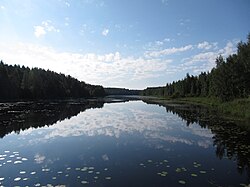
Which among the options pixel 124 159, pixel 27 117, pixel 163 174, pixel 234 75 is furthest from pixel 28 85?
pixel 163 174

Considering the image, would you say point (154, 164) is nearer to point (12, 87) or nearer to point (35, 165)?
point (35, 165)

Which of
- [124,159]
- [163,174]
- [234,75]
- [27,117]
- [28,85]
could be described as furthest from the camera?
[28,85]

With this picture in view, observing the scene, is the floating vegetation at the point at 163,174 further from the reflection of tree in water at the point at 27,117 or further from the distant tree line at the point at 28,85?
the distant tree line at the point at 28,85

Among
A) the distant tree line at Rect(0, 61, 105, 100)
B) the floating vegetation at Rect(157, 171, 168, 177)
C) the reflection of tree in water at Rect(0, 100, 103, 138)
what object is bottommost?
the floating vegetation at Rect(157, 171, 168, 177)

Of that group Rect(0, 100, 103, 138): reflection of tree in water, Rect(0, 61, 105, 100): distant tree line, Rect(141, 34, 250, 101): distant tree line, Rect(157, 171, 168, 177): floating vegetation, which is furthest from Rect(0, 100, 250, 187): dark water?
Rect(0, 61, 105, 100): distant tree line

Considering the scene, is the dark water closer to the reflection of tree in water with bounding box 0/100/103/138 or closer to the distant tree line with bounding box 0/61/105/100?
the reflection of tree in water with bounding box 0/100/103/138

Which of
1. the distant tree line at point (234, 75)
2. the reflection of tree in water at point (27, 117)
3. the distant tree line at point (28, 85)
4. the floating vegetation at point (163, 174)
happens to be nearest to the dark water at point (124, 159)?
the floating vegetation at point (163, 174)

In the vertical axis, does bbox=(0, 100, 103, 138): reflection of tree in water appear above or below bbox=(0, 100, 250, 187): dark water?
above

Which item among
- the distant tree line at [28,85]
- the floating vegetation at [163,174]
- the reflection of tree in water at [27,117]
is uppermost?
the distant tree line at [28,85]

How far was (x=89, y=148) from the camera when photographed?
1830cm

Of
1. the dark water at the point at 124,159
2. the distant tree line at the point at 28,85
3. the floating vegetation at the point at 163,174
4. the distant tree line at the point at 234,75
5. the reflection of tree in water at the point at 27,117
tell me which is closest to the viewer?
the dark water at the point at 124,159

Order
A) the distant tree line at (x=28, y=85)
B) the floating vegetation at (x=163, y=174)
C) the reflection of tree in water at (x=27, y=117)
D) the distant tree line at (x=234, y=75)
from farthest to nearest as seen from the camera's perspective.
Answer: the distant tree line at (x=28, y=85), the distant tree line at (x=234, y=75), the reflection of tree in water at (x=27, y=117), the floating vegetation at (x=163, y=174)

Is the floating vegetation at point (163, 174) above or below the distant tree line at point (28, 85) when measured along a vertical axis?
below

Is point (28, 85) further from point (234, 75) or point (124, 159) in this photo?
point (124, 159)
